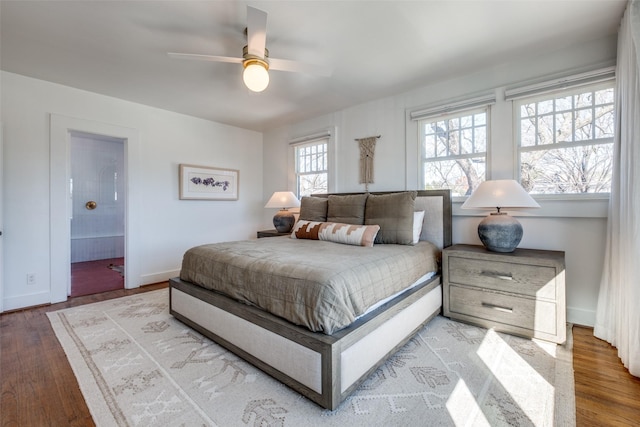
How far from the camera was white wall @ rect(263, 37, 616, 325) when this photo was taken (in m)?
2.38

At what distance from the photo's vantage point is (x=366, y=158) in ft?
12.5

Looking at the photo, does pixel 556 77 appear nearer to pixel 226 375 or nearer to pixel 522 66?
pixel 522 66

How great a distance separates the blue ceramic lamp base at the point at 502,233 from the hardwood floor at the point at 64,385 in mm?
854

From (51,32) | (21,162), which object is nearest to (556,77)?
(51,32)

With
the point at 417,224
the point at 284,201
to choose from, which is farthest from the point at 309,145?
the point at 417,224

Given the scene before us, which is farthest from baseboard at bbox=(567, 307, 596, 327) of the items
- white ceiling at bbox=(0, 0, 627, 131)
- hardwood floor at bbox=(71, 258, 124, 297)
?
hardwood floor at bbox=(71, 258, 124, 297)

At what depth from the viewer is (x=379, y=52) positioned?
253 cm

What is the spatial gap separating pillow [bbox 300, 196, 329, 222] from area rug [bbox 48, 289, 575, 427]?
1757 millimetres

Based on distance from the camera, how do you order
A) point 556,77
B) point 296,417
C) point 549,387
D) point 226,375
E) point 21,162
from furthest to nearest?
1. point 21,162
2. point 556,77
3. point 226,375
4. point 549,387
5. point 296,417

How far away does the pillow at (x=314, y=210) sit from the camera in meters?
3.49

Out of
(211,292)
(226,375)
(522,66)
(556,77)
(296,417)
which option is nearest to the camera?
(296,417)

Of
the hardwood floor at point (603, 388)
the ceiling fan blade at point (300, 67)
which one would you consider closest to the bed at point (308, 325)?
the hardwood floor at point (603, 388)

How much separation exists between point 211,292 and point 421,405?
5.32ft

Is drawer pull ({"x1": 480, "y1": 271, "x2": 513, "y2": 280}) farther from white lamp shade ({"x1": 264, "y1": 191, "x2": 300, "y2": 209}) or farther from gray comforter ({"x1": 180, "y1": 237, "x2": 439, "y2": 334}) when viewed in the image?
white lamp shade ({"x1": 264, "y1": 191, "x2": 300, "y2": 209})
